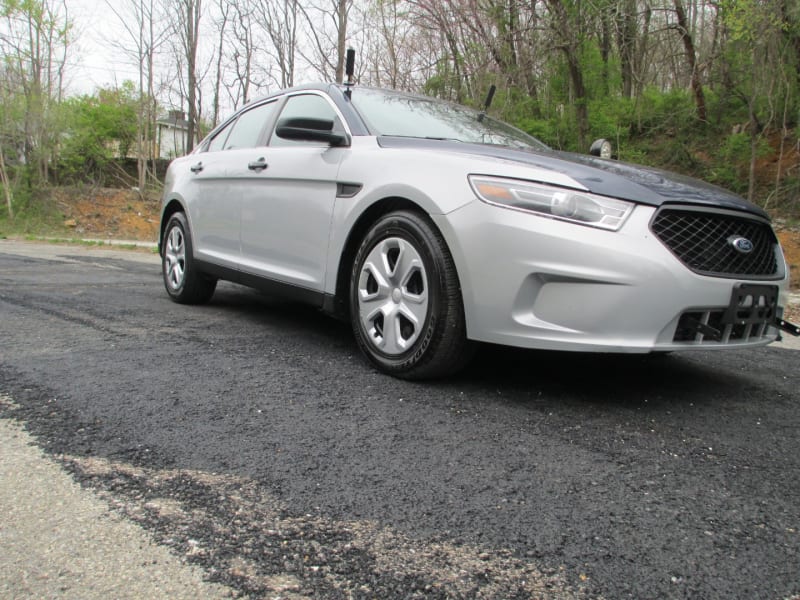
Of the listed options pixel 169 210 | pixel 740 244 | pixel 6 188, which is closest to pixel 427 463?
pixel 740 244

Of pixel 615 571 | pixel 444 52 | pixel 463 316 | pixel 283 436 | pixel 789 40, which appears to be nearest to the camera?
pixel 615 571

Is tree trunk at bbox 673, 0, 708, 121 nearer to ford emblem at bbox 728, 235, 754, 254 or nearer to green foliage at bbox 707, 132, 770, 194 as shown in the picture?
green foliage at bbox 707, 132, 770, 194

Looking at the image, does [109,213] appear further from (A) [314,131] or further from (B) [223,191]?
(A) [314,131]

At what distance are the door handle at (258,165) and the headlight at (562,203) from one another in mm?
1968

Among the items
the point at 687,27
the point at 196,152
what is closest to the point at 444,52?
the point at 687,27

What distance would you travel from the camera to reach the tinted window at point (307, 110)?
12.6 ft

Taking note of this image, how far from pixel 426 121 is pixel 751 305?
6.70 ft

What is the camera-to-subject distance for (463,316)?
2906mm

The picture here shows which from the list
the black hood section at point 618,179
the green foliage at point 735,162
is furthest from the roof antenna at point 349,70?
the green foliage at point 735,162

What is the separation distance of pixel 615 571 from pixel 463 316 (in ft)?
4.95

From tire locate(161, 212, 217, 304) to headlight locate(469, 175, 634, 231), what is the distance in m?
3.13

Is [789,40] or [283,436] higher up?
[789,40]

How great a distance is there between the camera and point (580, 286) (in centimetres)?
262

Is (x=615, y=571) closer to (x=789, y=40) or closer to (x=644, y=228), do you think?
(x=644, y=228)
